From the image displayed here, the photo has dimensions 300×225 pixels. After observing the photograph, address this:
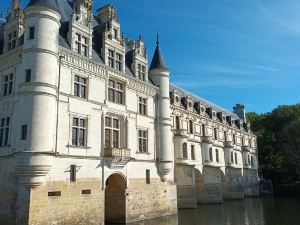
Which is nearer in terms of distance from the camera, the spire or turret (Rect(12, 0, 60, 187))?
turret (Rect(12, 0, 60, 187))

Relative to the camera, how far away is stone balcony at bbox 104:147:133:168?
69.7 feet

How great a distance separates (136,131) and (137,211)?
6.05 metres

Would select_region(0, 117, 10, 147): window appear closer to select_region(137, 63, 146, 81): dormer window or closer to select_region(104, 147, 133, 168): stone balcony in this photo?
select_region(104, 147, 133, 168): stone balcony

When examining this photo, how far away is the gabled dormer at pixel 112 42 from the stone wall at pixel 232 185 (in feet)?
84.6

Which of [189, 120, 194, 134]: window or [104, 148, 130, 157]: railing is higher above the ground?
[189, 120, 194, 134]: window

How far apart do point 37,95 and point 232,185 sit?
33.5 metres

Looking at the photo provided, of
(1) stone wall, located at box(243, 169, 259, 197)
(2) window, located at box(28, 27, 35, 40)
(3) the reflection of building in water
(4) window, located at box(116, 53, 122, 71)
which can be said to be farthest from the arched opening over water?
(2) window, located at box(28, 27, 35, 40)

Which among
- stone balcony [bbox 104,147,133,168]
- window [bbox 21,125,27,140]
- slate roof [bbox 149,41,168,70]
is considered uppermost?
slate roof [bbox 149,41,168,70]

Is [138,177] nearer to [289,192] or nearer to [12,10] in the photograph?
[12,10]

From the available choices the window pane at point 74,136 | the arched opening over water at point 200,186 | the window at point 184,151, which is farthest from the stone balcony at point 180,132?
the window pane at point 74,136

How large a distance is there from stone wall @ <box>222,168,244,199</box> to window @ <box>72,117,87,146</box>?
90.7 feet

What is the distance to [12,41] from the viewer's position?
782 inches

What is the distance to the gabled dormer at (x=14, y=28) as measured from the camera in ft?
63.8

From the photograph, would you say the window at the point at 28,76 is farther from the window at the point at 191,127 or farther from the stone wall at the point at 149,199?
the window at the point at 191,127
